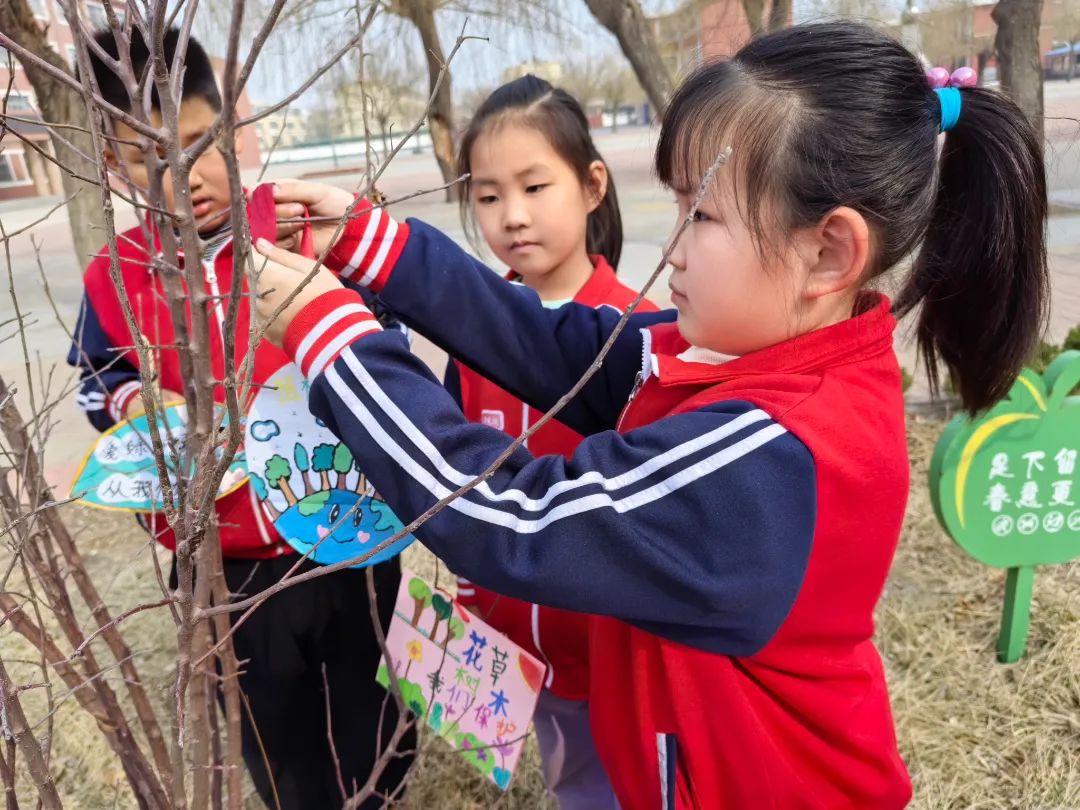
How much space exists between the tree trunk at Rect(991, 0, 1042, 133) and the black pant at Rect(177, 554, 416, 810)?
3.56m

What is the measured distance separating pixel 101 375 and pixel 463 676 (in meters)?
0.87

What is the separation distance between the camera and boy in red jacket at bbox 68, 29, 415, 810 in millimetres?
1330

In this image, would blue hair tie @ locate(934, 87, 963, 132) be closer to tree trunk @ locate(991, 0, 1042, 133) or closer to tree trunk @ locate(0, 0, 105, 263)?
tree trunk @ locate(0, 0, 105, 263)

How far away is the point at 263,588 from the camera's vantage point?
1444 millimetres

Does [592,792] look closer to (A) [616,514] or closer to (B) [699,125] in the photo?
(A) [616,514]

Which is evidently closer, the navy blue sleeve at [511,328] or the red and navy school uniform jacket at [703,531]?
the red and navy school uniform jacket at [703,531]

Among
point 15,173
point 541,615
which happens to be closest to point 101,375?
point 541,615

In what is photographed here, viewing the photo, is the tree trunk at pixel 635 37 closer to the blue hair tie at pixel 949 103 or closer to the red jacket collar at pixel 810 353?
the blue hair tie at pixel 949 103

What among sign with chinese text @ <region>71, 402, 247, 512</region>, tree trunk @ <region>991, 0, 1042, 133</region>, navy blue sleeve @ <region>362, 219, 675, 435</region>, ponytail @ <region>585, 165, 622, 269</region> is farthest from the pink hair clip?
tree trunk @ <region>991, 0, 1042, 133</region>

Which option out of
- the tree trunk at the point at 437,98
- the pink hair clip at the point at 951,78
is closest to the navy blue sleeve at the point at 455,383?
the pink hair clip at the point at 951,78

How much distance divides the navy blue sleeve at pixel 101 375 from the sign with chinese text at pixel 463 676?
0.64 m

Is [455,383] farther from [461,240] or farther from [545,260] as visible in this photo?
[461,240]

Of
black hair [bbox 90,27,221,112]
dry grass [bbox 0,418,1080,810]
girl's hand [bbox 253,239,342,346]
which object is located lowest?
dry grass [bbox 0,418,1080,810]

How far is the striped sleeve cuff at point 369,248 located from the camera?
1087mm
